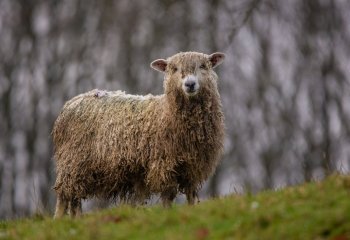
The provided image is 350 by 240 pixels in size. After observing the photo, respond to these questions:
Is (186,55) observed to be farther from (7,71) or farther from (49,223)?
(7,71)

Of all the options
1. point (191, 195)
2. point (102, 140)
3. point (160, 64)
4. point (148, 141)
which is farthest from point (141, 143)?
point (160, 64)

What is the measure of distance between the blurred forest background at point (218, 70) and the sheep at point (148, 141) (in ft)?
45.9

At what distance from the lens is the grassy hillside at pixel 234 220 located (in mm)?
8297

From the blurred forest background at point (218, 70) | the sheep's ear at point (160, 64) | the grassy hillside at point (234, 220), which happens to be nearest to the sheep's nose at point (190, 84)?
the sheep's ear at point (160, 64)

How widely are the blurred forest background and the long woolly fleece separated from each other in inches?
550

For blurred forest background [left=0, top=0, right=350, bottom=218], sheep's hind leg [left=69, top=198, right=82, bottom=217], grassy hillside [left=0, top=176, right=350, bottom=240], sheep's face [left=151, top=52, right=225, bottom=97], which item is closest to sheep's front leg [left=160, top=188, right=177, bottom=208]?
sheep's face [left=151, top=52, right=225, bottom=97]

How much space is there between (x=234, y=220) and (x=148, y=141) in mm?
3574

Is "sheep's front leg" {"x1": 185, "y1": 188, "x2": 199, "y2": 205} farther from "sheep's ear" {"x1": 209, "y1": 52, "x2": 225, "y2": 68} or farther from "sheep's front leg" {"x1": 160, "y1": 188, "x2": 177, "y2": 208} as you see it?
"sheep's ear" {"x1": 209, "y1": 52, "x2": 225, "y2": 68}

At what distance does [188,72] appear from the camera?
39.8 ft

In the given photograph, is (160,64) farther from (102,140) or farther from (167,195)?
(167,195)

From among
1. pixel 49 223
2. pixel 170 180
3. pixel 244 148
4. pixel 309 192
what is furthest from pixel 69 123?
pixel 244 148

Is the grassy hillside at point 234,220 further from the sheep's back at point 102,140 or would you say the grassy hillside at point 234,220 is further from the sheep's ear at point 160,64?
the sheep's ear at point 160,64

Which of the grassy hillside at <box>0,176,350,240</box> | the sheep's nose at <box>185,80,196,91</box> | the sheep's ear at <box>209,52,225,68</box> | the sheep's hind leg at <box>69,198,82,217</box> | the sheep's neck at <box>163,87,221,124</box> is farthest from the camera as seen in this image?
the sheep's hind leg at <box>69,198,82,217</box>

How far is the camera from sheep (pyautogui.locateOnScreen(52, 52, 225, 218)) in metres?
12.0
